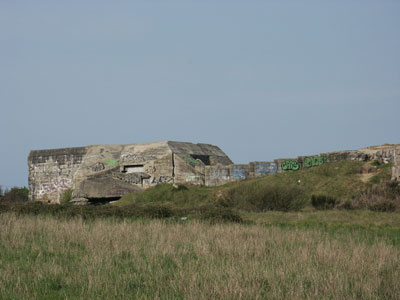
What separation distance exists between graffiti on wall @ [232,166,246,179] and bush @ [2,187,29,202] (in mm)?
19673

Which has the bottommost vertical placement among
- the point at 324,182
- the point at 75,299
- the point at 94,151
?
the point at 75,299

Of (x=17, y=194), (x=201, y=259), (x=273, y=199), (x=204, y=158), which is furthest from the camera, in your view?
(x=17, y=194)

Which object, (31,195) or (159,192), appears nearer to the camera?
(159,192)

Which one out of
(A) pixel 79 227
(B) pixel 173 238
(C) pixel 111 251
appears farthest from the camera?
(A) pixel 79 227

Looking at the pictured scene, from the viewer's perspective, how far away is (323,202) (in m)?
25.3

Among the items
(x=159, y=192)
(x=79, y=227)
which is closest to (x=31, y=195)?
(x=159, y=192)

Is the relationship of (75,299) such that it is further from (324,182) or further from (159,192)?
(159,192)

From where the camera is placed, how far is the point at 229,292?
768cm

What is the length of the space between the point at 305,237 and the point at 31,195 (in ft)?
113

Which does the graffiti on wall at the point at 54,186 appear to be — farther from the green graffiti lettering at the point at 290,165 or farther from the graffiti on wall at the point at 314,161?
the graffiti on wall at the point at 314,161

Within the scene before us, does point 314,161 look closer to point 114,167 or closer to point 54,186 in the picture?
point 114,167

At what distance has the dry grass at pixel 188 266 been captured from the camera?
26.0 ft

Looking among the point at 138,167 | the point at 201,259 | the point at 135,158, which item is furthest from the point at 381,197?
the point at 135,158

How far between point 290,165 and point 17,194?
2614 centimetres
